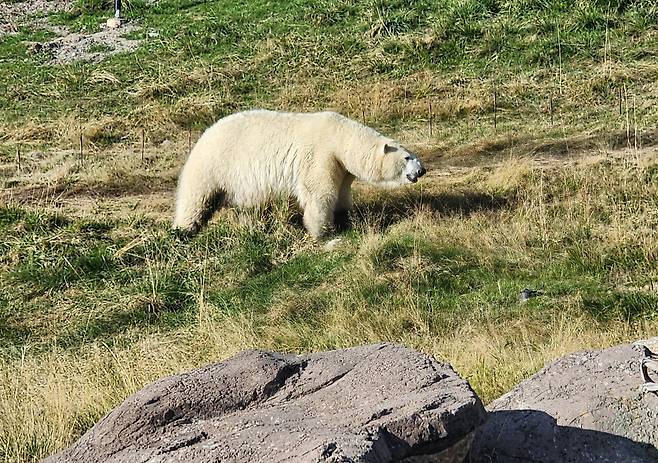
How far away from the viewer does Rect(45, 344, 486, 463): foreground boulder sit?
11.4 ft

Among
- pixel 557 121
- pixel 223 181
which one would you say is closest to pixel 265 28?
pixel 557 121

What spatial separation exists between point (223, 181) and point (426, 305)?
3678 mm

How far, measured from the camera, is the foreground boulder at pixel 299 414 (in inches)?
137

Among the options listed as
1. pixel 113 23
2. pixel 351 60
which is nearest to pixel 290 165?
pixel 351 60

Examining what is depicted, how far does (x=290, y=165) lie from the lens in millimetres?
11703

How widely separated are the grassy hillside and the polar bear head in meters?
0.39

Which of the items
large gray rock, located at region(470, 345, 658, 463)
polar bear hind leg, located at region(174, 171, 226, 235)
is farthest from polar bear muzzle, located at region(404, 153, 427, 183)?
large gray rock, located at region(470, 345, 658, 463)

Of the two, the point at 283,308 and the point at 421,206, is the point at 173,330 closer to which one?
the point at 283,308

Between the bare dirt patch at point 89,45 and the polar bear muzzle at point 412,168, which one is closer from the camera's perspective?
the polar bear muzzle at point 412,168

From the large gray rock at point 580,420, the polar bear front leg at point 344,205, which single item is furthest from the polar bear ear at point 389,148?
the large gray rock at point 580,420

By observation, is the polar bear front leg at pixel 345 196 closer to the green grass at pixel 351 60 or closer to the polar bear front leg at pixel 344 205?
the polar bear front leg at pixel 344 205

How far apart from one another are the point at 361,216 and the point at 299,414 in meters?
7.85

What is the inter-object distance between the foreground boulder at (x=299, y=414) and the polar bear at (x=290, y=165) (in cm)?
702

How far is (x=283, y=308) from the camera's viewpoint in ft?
31.3
